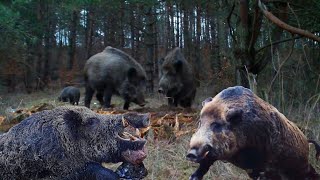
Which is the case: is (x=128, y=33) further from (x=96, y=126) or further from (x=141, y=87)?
(x=96, y=126)

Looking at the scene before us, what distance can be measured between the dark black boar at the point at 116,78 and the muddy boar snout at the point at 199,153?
8.24 m

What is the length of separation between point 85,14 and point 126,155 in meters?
27.8

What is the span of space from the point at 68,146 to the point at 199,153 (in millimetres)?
1075

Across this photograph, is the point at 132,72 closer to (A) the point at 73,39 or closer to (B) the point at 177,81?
(B) the point at 177,81

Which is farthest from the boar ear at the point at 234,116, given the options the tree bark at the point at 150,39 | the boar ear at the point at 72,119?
the tree bark at the point at 150,39

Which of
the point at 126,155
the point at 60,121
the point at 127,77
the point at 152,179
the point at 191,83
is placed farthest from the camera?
the point at 127,77

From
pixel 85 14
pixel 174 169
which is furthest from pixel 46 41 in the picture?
pixel 174 169

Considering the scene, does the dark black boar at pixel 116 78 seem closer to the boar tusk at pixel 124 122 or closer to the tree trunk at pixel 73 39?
the boar tusk at pixel 124 122

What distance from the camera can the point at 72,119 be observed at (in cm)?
283

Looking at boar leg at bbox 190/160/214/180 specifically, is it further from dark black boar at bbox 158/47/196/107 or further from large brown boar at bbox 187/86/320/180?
dark black boar at bbox 158/47/196/107

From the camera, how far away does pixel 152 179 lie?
3.51 meters

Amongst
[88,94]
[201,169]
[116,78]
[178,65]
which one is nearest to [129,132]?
[201,169]

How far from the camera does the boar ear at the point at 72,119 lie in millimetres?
2812

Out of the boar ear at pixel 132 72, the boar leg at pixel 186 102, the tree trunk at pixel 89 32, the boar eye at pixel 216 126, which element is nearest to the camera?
the boar eye at pixel 216 126
